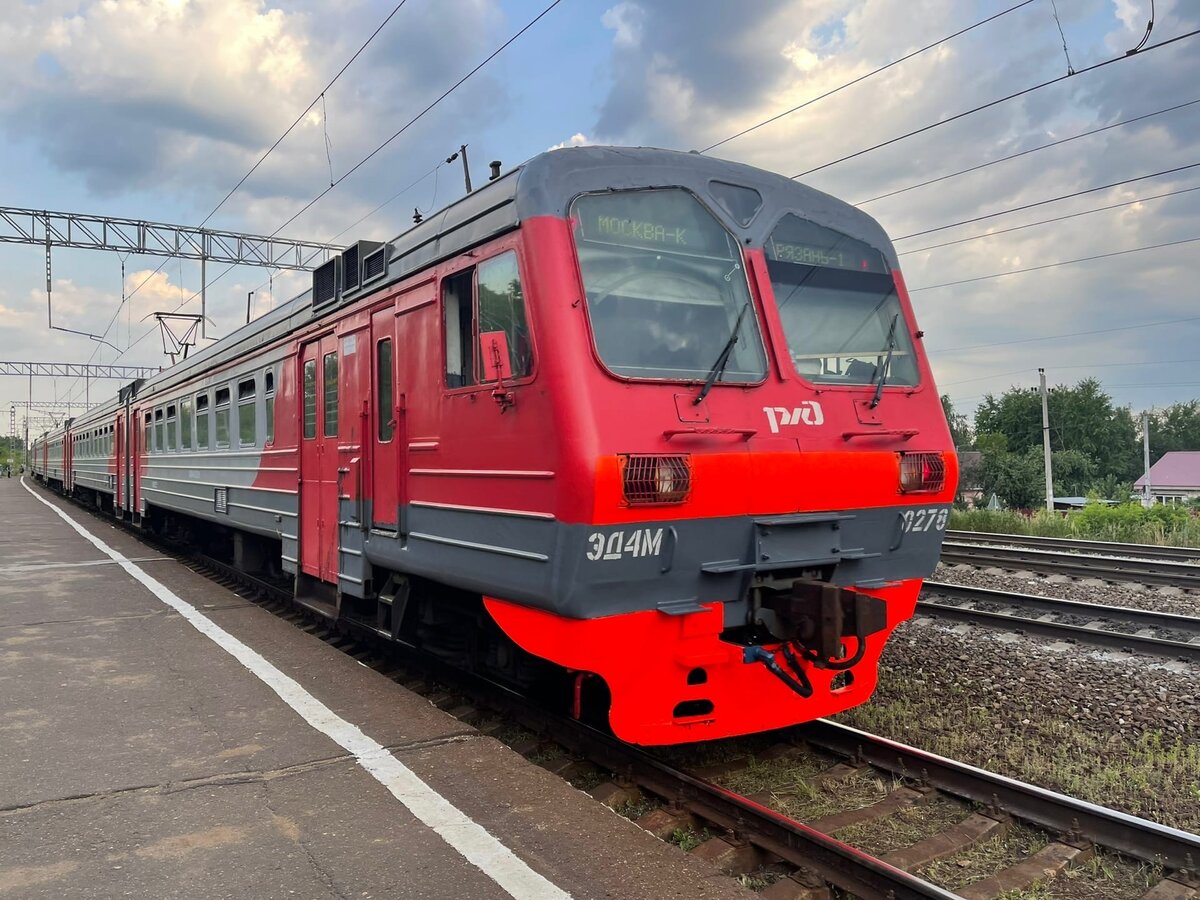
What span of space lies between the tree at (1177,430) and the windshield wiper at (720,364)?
12342cm

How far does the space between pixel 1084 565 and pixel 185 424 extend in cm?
1301

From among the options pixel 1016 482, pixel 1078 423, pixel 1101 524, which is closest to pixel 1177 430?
pixel 1078 423

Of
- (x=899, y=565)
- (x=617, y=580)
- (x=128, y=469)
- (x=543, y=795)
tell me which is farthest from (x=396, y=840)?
(x=128, y=469)

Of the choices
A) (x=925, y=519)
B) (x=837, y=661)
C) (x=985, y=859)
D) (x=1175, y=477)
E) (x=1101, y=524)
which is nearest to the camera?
(x=985, y=859)

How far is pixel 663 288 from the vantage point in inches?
181

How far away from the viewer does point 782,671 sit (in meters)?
4.50

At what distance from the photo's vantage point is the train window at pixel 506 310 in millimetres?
Result: 4496

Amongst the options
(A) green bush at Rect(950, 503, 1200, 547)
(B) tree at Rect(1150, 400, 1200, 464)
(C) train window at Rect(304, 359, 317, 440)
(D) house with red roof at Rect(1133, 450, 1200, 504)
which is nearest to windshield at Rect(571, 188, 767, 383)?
(C) train window at Rect(304, 359, 317, 440)

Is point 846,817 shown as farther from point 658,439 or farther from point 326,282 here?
point 326,282

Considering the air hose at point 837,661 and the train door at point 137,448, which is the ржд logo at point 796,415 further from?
the train door at point 137,448

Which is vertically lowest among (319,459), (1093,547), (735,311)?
(1093,547)

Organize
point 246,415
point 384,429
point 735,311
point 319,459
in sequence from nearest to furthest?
point 735,311
point 384,429
point 319,459
point 246,415

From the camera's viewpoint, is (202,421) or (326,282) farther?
(202,421)

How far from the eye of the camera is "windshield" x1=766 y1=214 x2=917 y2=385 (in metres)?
5.04
